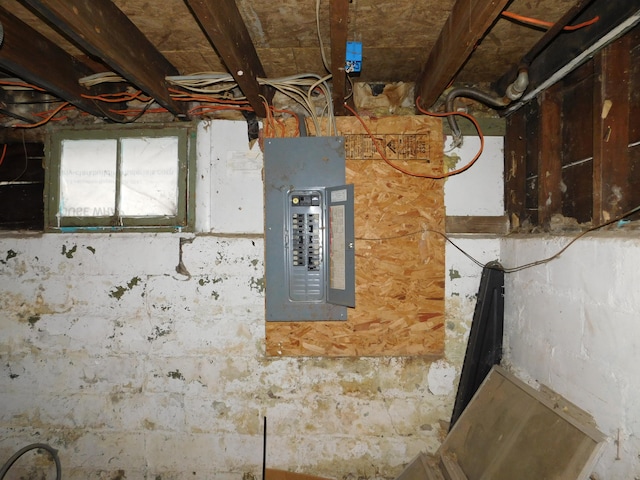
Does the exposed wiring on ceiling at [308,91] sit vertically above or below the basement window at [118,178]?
above

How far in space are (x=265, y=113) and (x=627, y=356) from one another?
5.73 ft

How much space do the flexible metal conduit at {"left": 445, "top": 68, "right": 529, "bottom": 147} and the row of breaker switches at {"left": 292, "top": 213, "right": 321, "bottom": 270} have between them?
2.73ft

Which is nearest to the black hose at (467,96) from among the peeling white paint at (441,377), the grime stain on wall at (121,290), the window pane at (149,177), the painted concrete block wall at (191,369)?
the painted concrete block wall at (191,369)

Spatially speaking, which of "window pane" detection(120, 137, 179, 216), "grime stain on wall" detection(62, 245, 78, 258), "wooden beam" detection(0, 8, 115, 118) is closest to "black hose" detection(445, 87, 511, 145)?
"window pane" detection(120, 137, 179, 216)

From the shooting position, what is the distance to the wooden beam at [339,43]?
3.28 feet

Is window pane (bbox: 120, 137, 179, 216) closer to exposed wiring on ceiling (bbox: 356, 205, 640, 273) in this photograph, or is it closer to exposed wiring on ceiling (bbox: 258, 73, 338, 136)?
exposed wiring on ceiling (bbox: 258, 73, 338, 136)

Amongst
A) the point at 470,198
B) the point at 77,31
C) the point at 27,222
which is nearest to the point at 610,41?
the point at 470,198

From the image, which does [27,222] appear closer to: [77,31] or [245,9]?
[77,31]

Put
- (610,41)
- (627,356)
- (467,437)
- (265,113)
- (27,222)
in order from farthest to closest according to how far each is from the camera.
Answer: (27,222) < (265,113) < (467,437) < (610,41) < (627,356)

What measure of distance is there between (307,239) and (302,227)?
0.21ft

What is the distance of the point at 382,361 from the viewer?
182 centimetres

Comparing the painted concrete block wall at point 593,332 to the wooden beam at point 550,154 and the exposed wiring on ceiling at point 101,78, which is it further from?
the exposed wiring on ceiling at point 101,78

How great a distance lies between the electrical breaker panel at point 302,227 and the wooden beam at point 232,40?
31cm

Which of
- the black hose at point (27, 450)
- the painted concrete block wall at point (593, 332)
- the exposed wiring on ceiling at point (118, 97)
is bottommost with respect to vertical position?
the black hose at point (27, 450)
